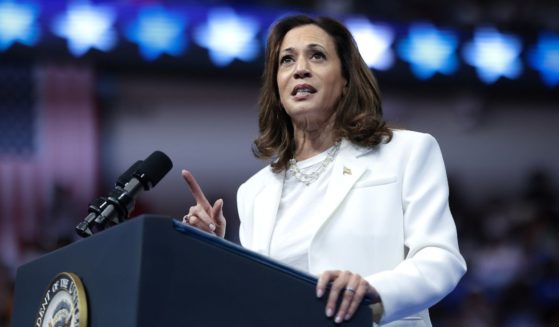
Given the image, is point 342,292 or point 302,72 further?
point 302,72

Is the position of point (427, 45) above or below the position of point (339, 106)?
above

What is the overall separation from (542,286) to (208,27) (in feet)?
8.39

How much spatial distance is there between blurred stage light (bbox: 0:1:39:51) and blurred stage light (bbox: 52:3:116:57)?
128 mm

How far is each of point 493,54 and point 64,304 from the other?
5206 millimetres

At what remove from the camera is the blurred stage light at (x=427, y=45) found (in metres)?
6.16

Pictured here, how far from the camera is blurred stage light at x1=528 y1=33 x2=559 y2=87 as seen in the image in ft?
20.8

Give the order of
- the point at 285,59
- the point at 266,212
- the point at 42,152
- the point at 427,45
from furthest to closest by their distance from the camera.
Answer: the point at 427,45 → the point at 42,152 → the point at 285,59 → the point at 266,212

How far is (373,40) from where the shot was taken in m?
6.03

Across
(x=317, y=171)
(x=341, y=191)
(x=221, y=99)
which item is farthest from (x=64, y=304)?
(x=221, y=99)

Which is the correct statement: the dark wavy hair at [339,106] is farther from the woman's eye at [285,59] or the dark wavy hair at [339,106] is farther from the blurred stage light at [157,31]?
the blurred stage light at [157,31]

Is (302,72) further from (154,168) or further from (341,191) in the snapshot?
(154,168)

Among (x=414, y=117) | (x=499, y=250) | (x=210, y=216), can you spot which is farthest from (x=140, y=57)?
(x=210, y=216)

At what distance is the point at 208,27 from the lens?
5.82 m

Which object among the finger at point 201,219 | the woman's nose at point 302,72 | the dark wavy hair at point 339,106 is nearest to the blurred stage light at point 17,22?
the dark wavy hair at point 339,106
